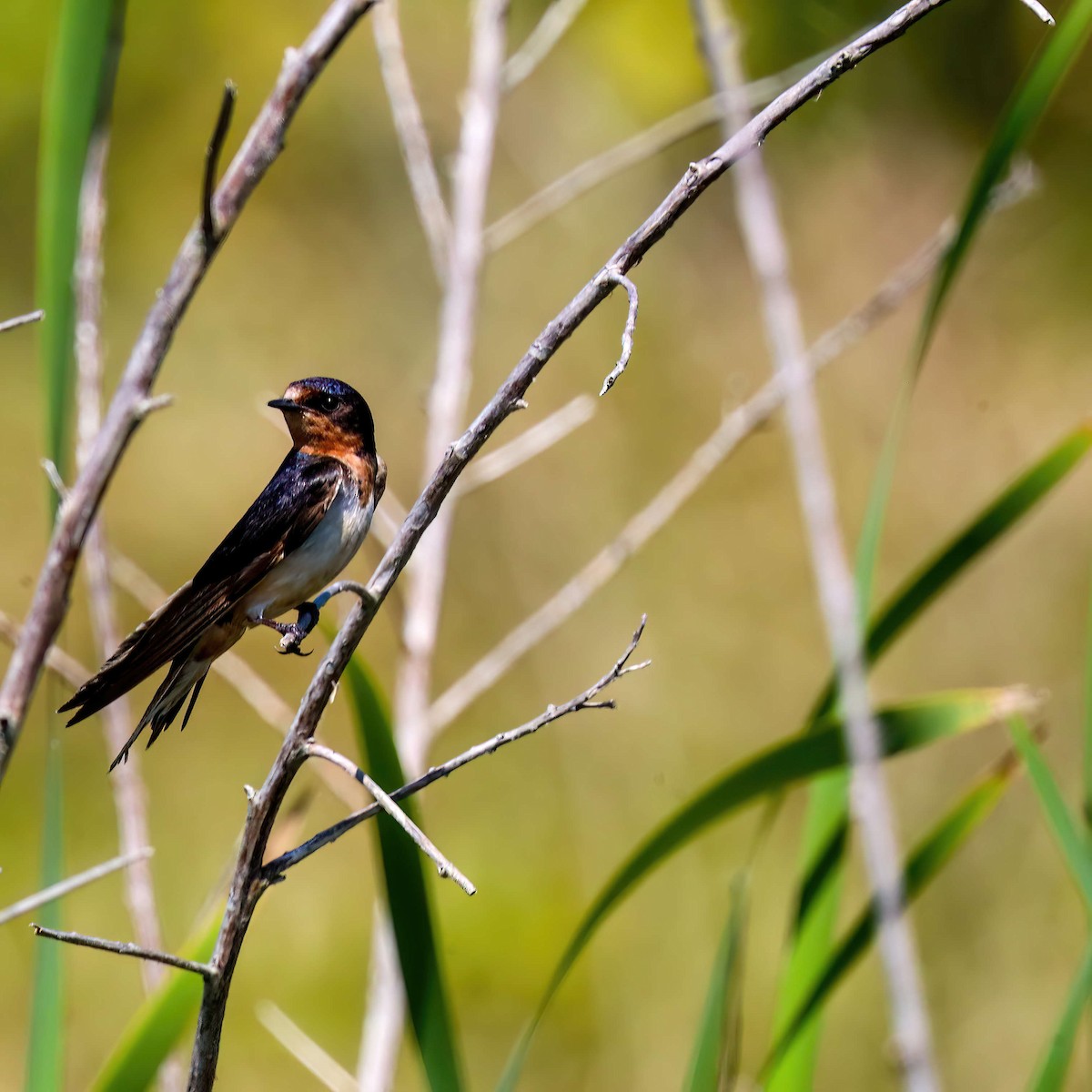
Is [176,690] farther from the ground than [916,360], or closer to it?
closer to it

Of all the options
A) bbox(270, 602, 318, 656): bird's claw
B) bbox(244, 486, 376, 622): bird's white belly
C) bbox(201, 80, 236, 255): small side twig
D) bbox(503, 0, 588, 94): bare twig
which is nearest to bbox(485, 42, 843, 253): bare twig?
bbox(503, 0, 588, 94): bare twig

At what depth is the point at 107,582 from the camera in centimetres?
189

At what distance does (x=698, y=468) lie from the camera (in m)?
2.31

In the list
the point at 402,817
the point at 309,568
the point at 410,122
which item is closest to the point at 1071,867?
the point at 402,817

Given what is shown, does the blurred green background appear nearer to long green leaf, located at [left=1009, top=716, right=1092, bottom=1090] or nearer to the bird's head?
the bird's head

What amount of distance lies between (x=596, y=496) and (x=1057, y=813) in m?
3.36

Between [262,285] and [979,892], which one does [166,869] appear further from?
[979,892]

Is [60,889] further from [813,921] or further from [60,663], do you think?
[813,921]

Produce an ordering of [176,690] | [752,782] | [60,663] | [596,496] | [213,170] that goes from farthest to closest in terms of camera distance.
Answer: [596,496] < [60,663] < [176,690] < [752,782] < [213,170]

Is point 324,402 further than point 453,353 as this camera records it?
No

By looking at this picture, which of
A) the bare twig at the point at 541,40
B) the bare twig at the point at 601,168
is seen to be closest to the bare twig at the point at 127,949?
the bare twig at the point at 601,168

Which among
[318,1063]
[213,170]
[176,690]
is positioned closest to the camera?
[213,170]

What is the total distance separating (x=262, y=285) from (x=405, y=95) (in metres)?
2.94

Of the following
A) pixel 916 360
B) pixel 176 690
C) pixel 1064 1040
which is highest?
pixel 916 360
